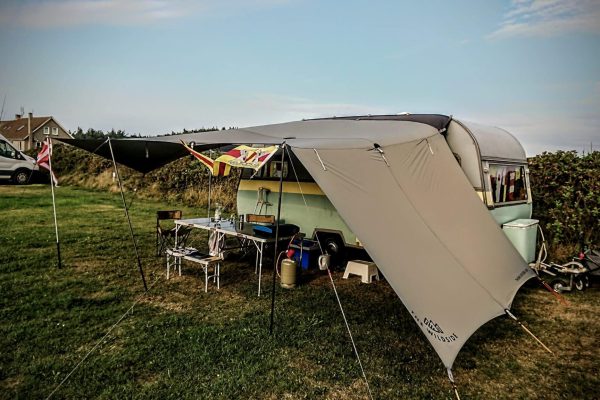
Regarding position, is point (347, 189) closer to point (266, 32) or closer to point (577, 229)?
point (577, 229)

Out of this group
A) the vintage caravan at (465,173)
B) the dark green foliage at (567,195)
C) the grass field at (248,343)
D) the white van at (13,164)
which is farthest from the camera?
the white van at (13,164)

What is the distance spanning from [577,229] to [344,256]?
411 centimetres

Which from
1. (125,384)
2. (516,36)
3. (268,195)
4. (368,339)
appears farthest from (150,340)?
(516,36)

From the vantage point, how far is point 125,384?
3211mm

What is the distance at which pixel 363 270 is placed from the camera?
6.01m

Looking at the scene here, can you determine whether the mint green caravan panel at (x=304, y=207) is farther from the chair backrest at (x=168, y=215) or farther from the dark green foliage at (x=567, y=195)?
the dark green foliage at (x=567, y=195)

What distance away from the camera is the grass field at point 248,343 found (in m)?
3.26

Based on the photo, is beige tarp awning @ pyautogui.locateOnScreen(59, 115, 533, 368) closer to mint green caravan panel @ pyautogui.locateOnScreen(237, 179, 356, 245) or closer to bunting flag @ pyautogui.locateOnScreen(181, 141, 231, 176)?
bunting flag @ pyautogui.locateOnScreen(181, 141, 231, 176)

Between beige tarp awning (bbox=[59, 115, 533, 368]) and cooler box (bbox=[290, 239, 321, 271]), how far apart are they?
194 centimetres

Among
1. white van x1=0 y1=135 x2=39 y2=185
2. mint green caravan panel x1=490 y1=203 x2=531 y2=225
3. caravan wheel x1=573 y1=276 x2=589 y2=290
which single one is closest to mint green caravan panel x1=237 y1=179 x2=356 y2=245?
mint green caravan panel x1=490 y1=203 x2=531 y2=225

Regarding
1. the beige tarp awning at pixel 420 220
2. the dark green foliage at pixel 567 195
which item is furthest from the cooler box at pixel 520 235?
the dark green foliage at pixel 567 195

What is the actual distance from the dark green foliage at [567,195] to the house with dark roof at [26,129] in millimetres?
43068

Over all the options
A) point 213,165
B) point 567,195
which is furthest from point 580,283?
point 213,165

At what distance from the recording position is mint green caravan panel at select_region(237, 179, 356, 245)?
6336 mm
